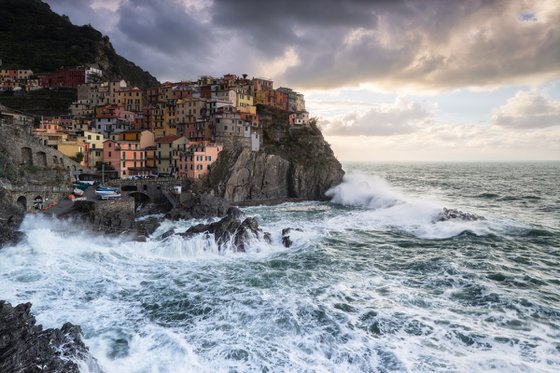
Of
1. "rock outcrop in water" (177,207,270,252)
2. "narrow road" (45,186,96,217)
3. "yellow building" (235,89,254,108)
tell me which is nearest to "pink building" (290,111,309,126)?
"yellow building" (235,89,254,108)

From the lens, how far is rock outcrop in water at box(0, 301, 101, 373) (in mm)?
15047

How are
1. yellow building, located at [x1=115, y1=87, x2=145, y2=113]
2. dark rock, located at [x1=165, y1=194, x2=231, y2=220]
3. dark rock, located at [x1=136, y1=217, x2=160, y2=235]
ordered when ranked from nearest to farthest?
dark rock, located at [x1=136, y1=217, x2=160, y2=235] < dark rock, located at [x1=165, y1=194, x2=231, y2=220] < yellow building, located at [x1=115, y1=87, x2=145, y2=113]

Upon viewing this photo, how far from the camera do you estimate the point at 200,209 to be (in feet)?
176

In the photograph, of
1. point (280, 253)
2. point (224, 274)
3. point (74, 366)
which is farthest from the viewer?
point (280, 253)

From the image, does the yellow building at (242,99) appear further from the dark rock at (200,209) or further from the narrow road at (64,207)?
the narrow road at (64,207)

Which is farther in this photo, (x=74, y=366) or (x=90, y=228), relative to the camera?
(x=90, y=228)

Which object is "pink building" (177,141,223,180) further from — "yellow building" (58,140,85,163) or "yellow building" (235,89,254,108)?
"yellow building" (235,89,254,108)

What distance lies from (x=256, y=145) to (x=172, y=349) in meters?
60.5

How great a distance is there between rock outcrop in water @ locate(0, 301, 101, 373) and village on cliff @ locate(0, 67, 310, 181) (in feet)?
149

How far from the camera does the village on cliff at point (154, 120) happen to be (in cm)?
6538

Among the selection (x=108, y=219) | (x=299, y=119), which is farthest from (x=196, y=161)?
(x=299, y=119)

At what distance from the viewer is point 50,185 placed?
153 feet

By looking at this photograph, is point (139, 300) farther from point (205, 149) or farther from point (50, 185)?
point (205, 149)

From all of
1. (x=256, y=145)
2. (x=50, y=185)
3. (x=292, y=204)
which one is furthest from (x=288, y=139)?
(x=50, y=185)
